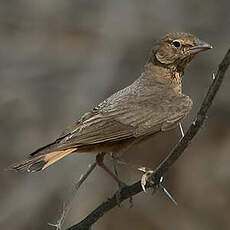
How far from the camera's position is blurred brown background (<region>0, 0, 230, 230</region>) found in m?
10.4

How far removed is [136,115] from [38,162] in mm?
1100

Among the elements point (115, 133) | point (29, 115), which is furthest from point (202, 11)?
point (115, 133)

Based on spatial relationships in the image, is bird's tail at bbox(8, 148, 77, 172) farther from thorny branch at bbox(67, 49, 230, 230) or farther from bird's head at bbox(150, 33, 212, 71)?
bird's head at bbox(150, 33, 212, 71)

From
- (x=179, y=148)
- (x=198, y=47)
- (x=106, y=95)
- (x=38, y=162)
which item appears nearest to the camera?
(x=179, y=148)

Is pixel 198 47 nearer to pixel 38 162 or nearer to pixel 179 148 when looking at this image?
pixel 38 162

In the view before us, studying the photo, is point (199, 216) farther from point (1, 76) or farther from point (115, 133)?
point (115, 133)

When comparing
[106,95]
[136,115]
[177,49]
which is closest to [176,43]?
[177,49]

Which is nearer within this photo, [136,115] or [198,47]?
[136,115]

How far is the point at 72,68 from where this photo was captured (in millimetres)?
11852

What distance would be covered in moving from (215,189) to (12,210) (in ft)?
10.4

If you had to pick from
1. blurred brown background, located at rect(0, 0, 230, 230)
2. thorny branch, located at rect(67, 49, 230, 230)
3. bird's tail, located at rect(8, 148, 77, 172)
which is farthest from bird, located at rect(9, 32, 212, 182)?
blurred brown background, located at rect(0, 0, 230, 230)

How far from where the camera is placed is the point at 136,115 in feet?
19.1

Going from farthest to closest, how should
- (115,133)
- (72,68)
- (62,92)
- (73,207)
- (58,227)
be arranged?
1. (72,68)
2. (62,92)
3. (73,207)
4. (115,133)
5. (58,227)

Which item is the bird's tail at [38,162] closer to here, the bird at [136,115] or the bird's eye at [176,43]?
the bird at [136,115]
